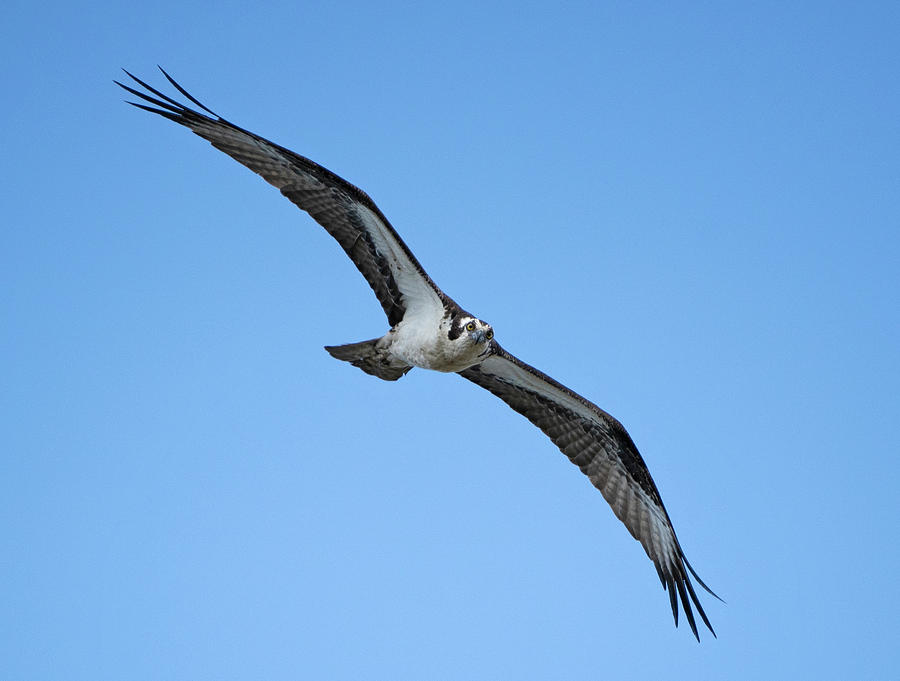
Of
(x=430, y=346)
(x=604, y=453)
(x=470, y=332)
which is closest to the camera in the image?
(x=470, y=332)

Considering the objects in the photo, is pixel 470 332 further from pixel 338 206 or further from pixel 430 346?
pixel 338 206

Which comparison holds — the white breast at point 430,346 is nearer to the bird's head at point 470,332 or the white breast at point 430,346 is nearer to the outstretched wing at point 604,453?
the bird's head at point 470,332

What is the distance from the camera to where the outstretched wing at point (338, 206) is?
10.4 metres

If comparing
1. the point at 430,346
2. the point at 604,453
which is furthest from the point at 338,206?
the point at 604,453

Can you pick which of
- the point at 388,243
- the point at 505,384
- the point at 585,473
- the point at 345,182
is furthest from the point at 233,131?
the point at 585,473

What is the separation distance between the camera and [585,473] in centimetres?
1312

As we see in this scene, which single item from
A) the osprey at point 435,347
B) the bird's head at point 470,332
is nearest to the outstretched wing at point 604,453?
the osprey at point 435,347

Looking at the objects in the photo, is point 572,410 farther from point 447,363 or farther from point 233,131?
point 233,131

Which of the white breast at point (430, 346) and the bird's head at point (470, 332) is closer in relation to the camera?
the bird's head at point (470, 332)

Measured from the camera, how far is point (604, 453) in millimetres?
13125

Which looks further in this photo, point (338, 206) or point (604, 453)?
point (604, 453)

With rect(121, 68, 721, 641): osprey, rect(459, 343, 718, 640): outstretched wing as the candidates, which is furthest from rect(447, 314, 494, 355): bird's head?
rect(459, 343, 718, 640): outstretched wing

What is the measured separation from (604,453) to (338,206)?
4.94 metres

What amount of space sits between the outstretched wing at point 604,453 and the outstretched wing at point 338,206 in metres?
2.01
